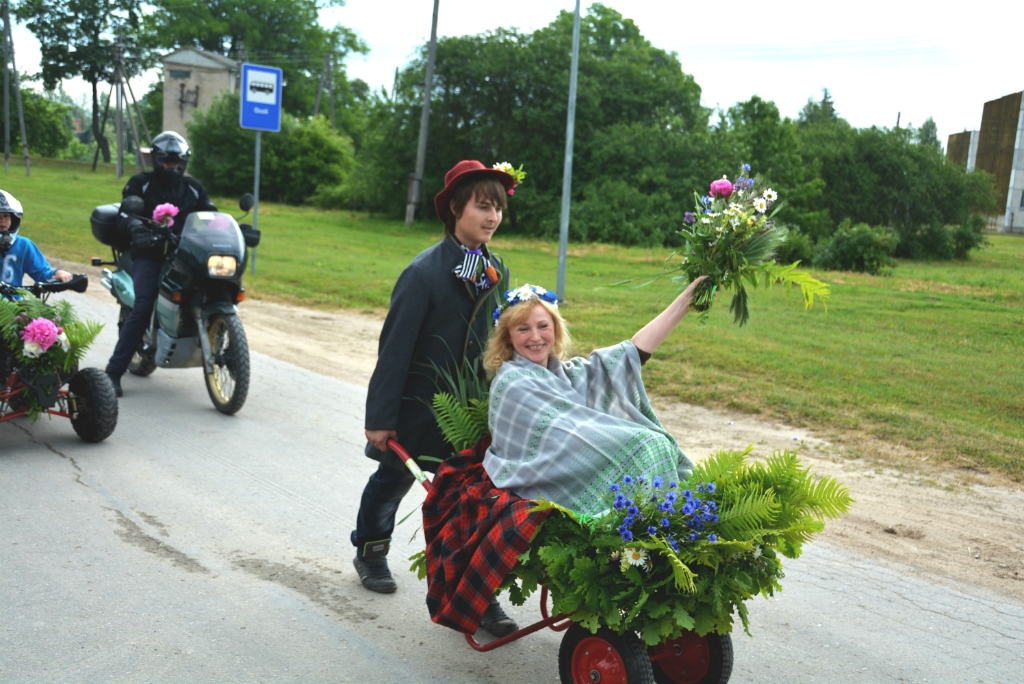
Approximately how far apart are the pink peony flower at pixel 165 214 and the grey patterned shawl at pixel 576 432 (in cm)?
506

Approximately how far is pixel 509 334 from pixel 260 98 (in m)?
13.2

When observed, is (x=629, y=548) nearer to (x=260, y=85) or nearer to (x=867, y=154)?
(x=260, y=85)

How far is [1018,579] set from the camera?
15.9 ft

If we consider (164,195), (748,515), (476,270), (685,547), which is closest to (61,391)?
(164,195)

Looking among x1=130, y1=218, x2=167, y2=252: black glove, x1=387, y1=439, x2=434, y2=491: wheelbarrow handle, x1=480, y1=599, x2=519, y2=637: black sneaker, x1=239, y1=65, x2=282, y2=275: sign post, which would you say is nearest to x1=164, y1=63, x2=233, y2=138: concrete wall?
x1=239, y1=65, x2=282, y2=275: sign post

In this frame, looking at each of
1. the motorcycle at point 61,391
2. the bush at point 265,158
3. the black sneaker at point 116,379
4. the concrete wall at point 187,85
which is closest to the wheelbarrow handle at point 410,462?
the motorcycle at point 61,391

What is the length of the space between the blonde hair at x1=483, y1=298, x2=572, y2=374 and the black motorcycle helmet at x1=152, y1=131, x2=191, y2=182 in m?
5.14

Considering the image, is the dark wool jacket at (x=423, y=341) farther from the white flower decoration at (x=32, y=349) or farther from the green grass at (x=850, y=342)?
the white flower decoration at (x=32, y=349)

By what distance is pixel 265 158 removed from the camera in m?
42.0

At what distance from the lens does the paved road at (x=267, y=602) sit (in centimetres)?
382

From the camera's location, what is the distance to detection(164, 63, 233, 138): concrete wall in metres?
60.5

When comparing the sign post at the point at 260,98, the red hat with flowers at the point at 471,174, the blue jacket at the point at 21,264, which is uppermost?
the sign post at the point at 260,98

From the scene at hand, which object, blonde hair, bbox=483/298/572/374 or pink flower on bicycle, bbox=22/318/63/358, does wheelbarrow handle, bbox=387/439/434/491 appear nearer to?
blonde hair, bbox=483/298/572/374

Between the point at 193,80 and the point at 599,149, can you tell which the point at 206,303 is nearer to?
the point at 599,149
